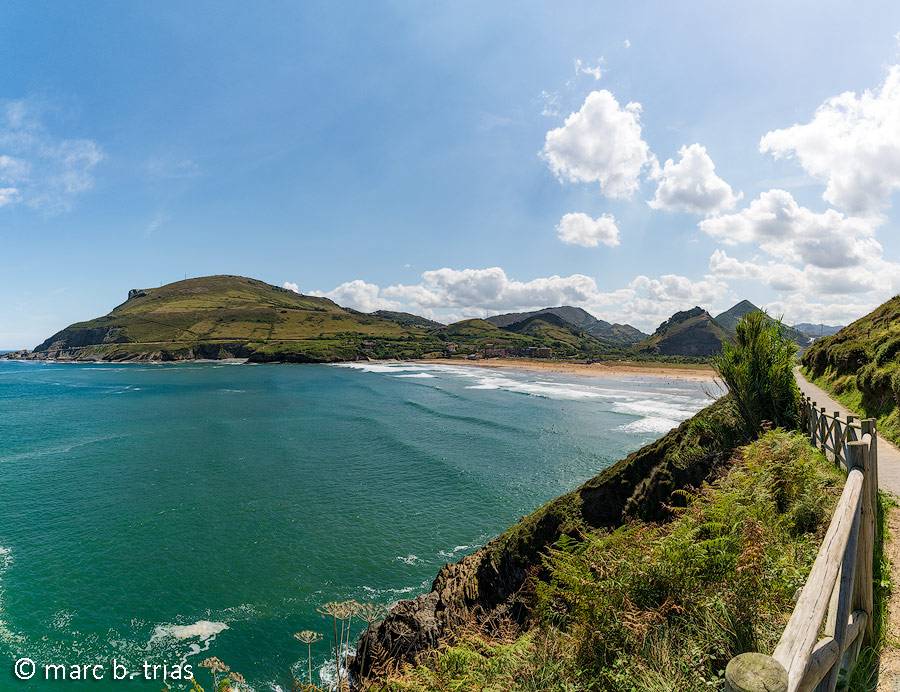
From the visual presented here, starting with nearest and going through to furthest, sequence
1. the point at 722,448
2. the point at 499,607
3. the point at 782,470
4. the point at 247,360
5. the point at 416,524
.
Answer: the point at 782,470
the point at 499,607
the point at 722,448
the point at 416,524
the point at 247,360

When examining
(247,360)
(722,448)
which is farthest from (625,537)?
(247,360)

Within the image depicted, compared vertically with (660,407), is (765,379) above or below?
above

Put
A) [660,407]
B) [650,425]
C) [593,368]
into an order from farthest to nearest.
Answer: [593,368]
[660,407]
[650,425]

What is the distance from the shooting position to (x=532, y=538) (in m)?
14.1

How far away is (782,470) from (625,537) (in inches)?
181

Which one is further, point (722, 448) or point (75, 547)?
point (75, 547)

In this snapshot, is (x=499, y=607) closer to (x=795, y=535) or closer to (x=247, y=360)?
(x=795, y=535)

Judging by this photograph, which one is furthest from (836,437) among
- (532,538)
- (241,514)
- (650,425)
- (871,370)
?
(650,425)

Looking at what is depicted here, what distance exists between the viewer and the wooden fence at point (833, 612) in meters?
2.62

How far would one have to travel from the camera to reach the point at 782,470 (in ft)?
33.0

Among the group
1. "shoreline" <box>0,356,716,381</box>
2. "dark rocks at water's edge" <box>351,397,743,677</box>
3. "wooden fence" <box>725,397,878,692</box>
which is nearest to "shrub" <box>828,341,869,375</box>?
"dark rocks at water's edge" <box>351,397,743,677</box>

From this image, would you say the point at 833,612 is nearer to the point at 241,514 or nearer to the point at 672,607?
the point at 672,607

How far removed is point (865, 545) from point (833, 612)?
4.86 feet

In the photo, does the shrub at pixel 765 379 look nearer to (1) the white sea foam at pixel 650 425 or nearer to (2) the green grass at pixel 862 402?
(2) the green grass at pixel 862 402
